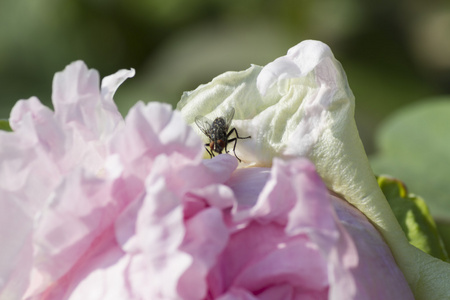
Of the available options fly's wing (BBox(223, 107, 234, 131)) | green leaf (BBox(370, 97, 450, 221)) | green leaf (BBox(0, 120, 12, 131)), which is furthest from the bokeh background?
fly's wing (BBox(223, 107, 234, 131))

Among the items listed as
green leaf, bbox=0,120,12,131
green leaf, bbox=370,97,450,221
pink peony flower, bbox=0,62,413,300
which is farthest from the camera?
green leaf, bbox=370,97,450,221

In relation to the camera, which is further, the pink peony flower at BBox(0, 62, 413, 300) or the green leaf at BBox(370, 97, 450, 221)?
the green leaf at BBox(370, 97, 450, 221)

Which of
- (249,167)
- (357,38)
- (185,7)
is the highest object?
(185,7)

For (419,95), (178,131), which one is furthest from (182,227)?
(419,95)

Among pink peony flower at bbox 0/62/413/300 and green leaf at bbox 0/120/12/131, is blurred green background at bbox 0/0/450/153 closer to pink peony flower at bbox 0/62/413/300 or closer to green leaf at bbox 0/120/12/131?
green leaf at bbox 0/120/12/131

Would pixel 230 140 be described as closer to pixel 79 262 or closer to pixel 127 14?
pixel 79 262

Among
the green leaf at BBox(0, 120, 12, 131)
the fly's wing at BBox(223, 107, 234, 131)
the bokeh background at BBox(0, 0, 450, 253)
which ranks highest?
the bokeh background at BBox(0, 0, 450, 253)

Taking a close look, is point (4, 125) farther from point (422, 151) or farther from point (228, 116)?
point (422, 151)

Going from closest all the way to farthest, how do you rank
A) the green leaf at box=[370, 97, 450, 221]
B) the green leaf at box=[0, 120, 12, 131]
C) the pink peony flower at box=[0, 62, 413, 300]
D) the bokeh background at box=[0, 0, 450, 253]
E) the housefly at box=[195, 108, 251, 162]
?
1. the pink peony flower at box=[0, 62, 413, 300]
2. the housefly at box=[195, 108, 251, 162]
3. the green leaf at box=[0, 120, 12, 131]
4. the green leaf at box=[370, 97, 450, 221]
5. the bokeh background at box=[0, 0, 450, 253]
